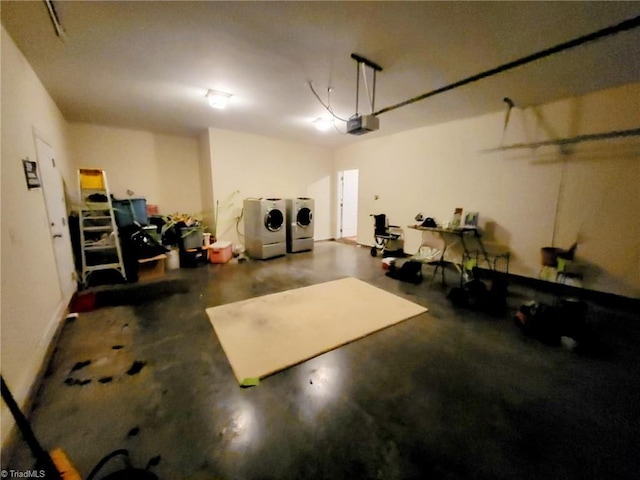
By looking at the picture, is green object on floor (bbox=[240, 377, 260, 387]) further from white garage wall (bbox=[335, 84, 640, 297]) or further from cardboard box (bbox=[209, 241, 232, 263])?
white garage wall (bbox=[335, 84, 640, 297])

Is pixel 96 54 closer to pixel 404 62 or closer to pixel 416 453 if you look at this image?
pixel 404 62

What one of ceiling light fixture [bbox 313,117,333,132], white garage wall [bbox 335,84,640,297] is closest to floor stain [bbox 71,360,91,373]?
ceiling light fixture [bbox 313,117,333,132]

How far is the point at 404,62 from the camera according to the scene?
2.53 meters

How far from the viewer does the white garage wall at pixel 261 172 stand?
5.41 meters

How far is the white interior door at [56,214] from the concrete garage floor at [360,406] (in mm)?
809

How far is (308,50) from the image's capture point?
2.33m

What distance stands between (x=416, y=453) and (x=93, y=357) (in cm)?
266

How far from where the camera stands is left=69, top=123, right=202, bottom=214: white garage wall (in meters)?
4.75

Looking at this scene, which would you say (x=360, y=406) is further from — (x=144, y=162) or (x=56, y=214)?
(x=144, y=162)

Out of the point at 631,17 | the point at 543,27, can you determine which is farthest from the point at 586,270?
the point at 543,27

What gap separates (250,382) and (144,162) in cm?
556

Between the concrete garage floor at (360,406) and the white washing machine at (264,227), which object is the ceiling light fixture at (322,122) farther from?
the concrete garage floor at (360,406)

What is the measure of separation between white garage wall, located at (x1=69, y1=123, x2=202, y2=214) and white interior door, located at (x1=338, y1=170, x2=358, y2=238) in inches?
158

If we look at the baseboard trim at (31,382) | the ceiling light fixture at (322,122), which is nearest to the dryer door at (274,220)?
A: the ceiling light fixture at (322,122)
